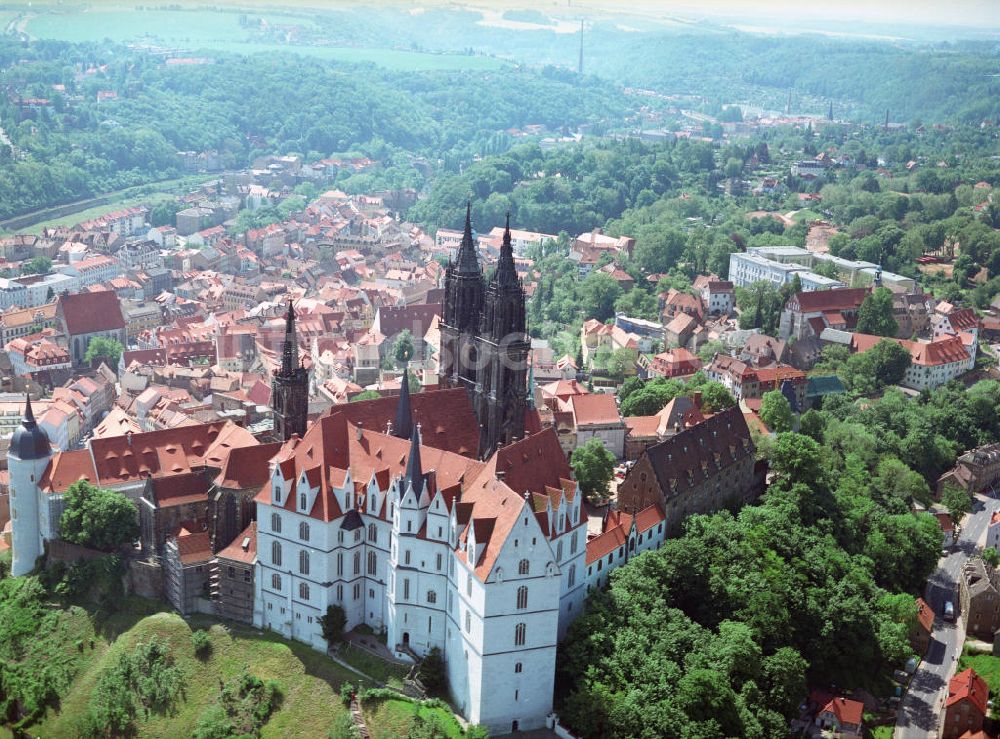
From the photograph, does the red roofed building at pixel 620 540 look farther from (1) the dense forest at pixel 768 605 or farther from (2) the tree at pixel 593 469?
(2) the tree at pixel 593 469

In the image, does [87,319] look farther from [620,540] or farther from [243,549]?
[620,540]

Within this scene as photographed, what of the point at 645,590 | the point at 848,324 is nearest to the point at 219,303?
the point at 848,324

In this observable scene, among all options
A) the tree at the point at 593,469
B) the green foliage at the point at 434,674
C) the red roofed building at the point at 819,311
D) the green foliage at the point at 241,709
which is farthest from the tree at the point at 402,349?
the green foliage at the point at 434,674

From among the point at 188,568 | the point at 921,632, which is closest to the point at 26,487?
the point at 188,568

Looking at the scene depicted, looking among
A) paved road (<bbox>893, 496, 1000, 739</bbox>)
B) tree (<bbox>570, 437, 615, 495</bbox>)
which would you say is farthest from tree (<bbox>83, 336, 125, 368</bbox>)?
paved road (<bbox>893, 496, 1000, 739</bbox>)

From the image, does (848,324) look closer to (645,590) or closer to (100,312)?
(645,590)

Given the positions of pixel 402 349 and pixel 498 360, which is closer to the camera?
pixel 498 360
